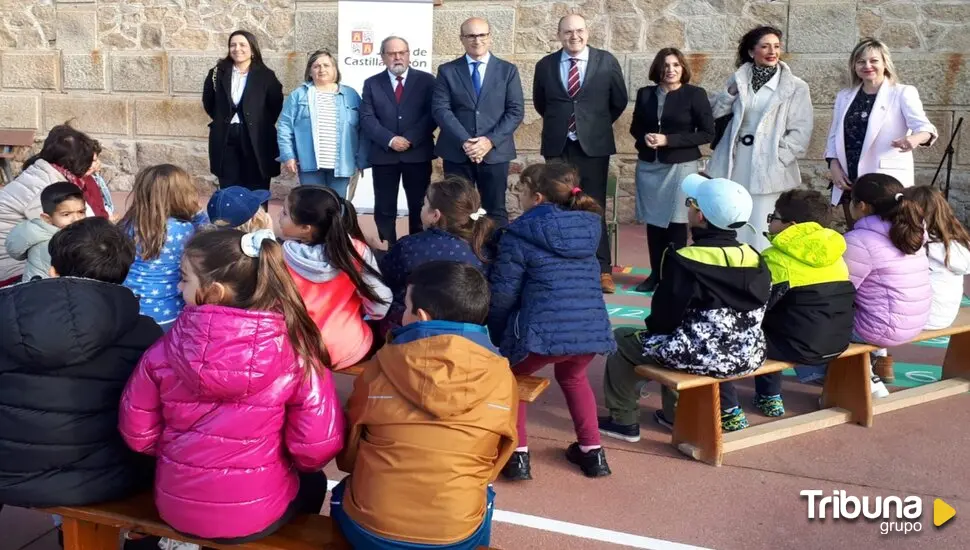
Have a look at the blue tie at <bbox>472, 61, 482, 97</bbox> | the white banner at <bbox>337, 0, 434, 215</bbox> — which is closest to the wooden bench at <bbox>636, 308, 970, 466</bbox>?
the blue tie at <bbox>472, 61, 482, 97</bbox>

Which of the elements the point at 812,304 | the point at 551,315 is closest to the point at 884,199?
the point at 812,304

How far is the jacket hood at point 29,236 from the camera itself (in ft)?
15.1

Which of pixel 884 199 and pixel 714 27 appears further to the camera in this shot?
pixel 714 27

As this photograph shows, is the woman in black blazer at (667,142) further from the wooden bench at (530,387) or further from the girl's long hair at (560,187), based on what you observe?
the wooden bench at (530,387)

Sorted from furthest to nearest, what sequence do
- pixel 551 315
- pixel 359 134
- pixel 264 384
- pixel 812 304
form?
pixel 359 134 < pixel 812 304 < pixel 551 315 < pixel 264 384

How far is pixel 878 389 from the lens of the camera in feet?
16.1

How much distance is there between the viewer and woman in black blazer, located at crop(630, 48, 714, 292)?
6.77m

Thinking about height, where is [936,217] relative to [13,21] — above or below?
below

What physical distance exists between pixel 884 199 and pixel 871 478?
1.40 m

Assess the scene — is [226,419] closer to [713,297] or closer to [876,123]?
[713,297]

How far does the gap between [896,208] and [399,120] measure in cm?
329

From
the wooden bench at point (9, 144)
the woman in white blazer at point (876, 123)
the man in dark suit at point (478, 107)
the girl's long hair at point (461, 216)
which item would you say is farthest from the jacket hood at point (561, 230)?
the wooden bench at point (9, 144)

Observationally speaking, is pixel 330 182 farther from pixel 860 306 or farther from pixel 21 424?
pixel 21 424

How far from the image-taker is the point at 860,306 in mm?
4684
